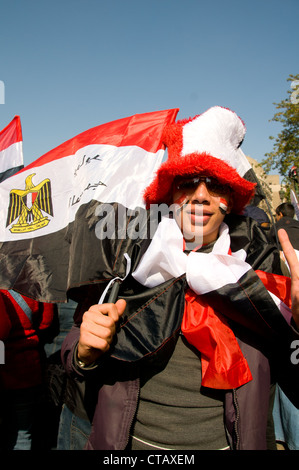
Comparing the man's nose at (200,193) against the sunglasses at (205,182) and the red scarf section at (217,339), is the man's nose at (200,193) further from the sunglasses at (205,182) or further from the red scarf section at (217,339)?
the red scarf section at (217,339)

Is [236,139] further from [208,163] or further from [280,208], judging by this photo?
[280,208]

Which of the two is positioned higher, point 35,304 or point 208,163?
point 208,163

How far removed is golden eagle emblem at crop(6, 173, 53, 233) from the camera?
76.0 inches

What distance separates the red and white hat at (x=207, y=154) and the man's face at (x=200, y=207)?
0.04 metres

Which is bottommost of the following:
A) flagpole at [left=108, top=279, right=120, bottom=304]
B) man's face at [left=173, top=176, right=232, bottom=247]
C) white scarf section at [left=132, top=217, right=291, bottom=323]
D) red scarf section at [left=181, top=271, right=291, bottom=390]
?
red scarf section at [left=181, top=271, right=291, bottom=390]

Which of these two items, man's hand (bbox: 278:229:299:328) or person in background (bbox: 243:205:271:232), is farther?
person in background (bbox: 243:205:271:232)

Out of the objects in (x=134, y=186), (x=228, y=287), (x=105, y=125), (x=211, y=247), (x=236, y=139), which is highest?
(x=105, y=125)

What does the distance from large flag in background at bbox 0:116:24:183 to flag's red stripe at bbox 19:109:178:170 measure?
72 cm

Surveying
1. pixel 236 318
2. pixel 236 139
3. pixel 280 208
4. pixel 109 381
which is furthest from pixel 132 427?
pixel 280 208

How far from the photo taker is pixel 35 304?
2244mm

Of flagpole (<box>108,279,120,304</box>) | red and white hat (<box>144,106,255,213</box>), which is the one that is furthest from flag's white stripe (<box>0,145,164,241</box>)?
flagpole (<box>108,279,120,304</box>)

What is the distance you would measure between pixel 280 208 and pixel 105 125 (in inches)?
147

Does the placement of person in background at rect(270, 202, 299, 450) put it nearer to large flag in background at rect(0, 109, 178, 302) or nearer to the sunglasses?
the sunglasses

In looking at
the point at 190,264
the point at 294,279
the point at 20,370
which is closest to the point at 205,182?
the point at 190,264
